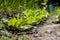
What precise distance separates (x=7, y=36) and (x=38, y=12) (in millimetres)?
1612

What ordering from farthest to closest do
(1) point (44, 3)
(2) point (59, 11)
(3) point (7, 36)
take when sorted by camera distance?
1. (1) point (44, 3)
2. (2) point (59, 11)
3. (3) point (7, 36)

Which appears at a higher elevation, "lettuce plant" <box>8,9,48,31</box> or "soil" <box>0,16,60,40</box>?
"lettuce plant" <box>8,9,48,31</box>

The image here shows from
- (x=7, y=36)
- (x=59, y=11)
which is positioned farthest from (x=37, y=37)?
(x=59, y=11)

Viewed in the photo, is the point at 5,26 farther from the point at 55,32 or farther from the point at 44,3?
the point at 44,3

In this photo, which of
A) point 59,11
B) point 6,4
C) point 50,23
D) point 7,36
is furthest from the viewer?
point 59,11

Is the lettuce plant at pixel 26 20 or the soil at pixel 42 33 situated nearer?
the soil at pixel 42 33

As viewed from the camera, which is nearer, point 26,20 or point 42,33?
point 42,33

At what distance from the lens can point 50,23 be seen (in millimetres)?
4664

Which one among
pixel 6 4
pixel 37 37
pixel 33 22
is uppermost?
pixel 6 4

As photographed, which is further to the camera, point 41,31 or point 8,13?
point 8,13

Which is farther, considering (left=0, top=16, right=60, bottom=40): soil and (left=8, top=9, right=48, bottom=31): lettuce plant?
(left=8, top=9, right=48, bottom=31): lettuce plant

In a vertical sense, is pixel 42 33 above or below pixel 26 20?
below

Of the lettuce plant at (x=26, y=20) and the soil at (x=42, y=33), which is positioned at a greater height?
the lettuce plant at (x=26, y=20)

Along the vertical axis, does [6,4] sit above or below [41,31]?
above
